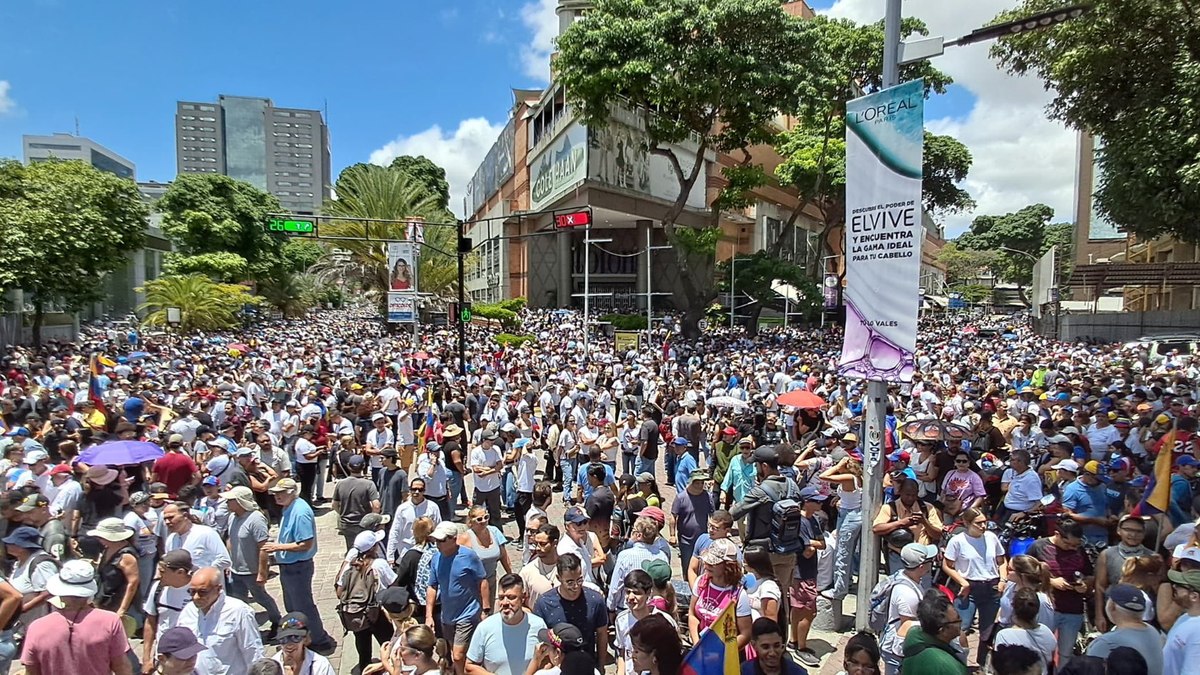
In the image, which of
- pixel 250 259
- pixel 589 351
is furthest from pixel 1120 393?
pixel 250 259

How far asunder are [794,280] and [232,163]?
Result: 203 meters

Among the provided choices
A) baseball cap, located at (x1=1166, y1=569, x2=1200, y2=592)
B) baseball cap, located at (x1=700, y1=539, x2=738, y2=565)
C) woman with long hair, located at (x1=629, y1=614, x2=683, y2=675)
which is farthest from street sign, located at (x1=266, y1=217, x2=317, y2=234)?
baseball cap, located at (x1=1166, y1=569, x2=1200, y2=592)

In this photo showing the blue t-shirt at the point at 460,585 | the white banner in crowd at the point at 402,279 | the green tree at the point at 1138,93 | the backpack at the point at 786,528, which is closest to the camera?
the blue t-shirt at the point at 460,585

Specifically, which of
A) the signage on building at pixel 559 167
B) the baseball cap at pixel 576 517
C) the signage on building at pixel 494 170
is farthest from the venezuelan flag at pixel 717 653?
the signage on building at pixel 494 170

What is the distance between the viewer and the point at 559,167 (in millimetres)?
39156

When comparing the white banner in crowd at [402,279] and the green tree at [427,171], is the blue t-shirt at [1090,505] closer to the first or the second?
the white banner in crowd at [402,279]

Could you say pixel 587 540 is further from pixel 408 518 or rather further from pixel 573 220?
pixel 573 220

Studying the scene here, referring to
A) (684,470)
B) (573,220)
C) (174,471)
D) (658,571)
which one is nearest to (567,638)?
(658,571)

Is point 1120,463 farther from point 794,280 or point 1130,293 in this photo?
point 1130,293

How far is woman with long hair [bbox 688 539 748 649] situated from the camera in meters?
4.19

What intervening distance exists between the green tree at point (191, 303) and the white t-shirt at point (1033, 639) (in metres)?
35.3

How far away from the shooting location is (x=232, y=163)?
642 feet

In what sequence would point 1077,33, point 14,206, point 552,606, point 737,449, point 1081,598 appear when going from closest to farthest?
1. point 552,606
2. point 1081,598
3. point 737,449
4. point 1077,33
5. point 14,206

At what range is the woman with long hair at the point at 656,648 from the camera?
333 cm
